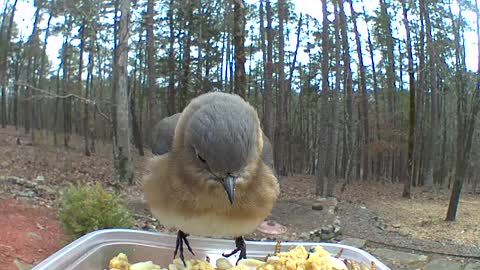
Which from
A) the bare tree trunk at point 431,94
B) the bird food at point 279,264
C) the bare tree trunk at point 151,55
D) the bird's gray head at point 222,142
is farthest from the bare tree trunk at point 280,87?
the bird's gray head at point 222,142

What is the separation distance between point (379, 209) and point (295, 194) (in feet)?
7.31

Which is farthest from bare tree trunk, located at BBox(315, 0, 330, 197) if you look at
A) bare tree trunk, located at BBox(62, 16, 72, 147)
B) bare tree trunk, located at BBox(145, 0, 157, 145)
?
bare tree trunk, located at BBox(62, 16, 72, 147)

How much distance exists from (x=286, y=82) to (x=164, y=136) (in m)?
14.8

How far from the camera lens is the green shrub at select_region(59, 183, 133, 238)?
16.6 feet

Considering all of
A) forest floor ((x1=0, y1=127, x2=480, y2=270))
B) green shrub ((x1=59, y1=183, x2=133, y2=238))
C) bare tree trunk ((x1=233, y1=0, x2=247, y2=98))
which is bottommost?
forest floor ((x1=0, y1=127, x2=480, y2=270))

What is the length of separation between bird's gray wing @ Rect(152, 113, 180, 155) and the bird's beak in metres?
0.39

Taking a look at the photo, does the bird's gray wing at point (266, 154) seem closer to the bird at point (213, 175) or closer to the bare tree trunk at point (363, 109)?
the bird at point (213, 175)

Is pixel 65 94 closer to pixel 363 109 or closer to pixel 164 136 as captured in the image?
pixel 363 109

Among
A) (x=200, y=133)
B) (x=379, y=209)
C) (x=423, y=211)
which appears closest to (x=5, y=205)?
(x=200, y=133)

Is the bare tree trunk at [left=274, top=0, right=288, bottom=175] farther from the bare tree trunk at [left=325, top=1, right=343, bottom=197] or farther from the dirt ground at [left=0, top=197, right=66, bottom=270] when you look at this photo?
the dirt ground at [left=0, top=197, right=66, bottom=270]

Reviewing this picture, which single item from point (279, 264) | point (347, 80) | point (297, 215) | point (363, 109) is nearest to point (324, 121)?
point (347, 80)

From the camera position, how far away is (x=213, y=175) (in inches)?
50.3

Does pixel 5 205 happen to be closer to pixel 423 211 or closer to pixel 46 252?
pixel 46 252

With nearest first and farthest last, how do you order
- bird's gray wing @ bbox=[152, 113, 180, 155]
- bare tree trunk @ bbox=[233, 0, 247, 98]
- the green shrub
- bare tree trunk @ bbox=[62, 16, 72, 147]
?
bird's gray wing @ bbox=[152, 113, 180, 155] → the green shrub → bare tree trunk @ bbox=[233, 0, 247, 98] → bare tree trunk @ bbox=[62, 16, 72, 147]
